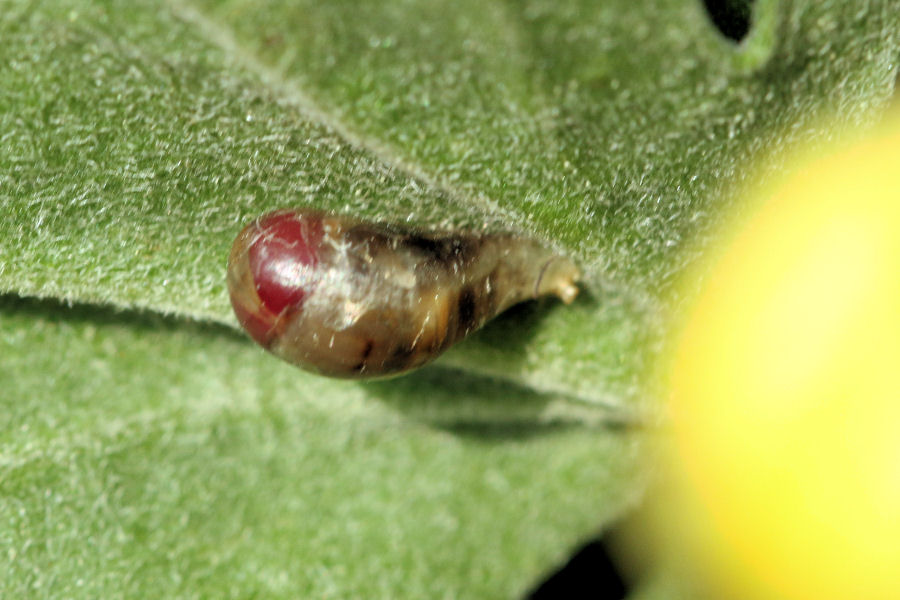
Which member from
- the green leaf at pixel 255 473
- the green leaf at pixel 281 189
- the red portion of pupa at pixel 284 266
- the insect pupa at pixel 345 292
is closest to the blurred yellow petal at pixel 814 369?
the green leaf at pixel 281 189

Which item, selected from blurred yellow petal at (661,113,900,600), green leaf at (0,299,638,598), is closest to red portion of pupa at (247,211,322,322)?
green leaf at (0,299,638,598)

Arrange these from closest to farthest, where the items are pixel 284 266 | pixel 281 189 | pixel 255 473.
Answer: pixel 284 266, pixel 281 189, pixel 255 473

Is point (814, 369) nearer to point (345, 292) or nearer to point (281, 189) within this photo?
point (345, 292)

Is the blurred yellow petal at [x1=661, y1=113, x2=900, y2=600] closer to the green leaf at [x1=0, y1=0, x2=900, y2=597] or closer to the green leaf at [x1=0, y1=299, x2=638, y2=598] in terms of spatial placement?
the green leaf at [x1=0, y1=0, x2=900, y2=597]

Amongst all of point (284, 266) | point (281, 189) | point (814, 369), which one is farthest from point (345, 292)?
point (814, 369)

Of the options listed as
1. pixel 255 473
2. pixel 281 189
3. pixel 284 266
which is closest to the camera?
pixel 284 266
